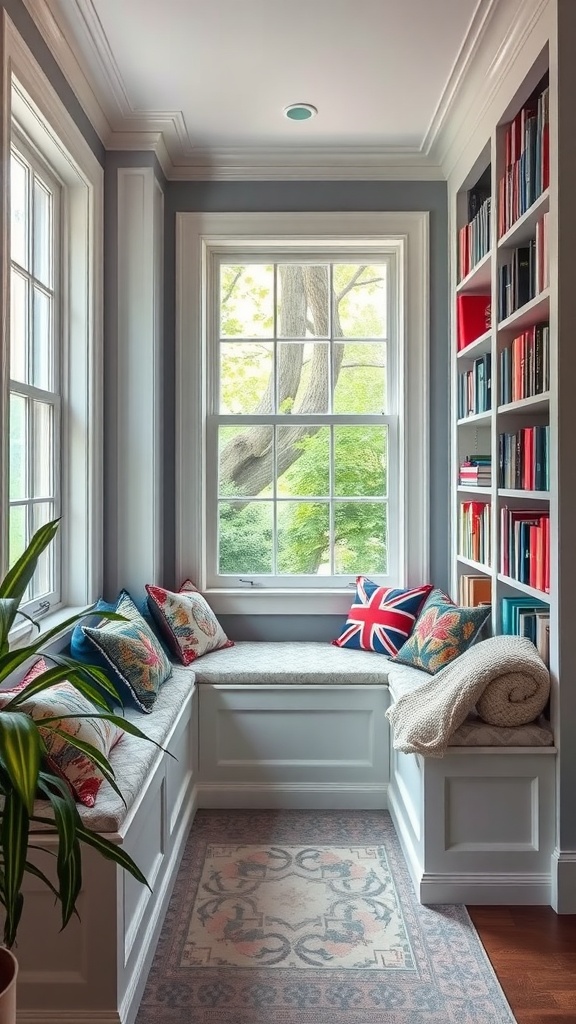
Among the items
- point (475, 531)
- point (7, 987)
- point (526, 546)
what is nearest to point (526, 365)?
point (526, 546)

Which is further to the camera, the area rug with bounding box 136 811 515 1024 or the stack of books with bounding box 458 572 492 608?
the stack of books with bounding box 458 572 492 608

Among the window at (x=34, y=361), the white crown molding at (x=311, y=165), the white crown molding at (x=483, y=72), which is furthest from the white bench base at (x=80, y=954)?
the white crown molding at (x=311, y=165)

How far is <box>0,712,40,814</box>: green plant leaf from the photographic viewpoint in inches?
47.3

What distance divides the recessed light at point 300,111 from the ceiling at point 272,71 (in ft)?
0.10

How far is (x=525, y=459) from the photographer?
8.77 ft

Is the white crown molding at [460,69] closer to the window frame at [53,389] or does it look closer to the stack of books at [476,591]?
the window frame at [53,389]

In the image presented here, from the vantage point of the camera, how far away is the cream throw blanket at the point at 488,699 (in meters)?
2.36

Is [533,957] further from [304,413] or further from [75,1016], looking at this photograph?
[304,413]

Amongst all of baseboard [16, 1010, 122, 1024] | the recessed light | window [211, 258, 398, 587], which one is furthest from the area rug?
the recessed light

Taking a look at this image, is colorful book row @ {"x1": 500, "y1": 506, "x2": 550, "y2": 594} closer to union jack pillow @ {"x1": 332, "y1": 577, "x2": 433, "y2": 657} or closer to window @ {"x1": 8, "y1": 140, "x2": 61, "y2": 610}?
union jack pillow @ {"x1": 332, "y1": 577, "x2": 433, "y2": 657}

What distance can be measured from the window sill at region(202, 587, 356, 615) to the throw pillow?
1.81 feet

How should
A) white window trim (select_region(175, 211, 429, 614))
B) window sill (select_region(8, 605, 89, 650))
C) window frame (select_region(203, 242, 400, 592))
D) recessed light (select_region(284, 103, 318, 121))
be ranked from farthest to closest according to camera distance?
window frame (select_region(203, 242, 400, 592))
white window trim (select_region(175, 211, 429, 614))
recessed light (select_region(284, 103, 318, 121))
window sill (select_region(8, 605, 89, 650))

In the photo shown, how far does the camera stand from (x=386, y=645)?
3410mm

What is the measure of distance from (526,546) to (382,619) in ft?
3.24
